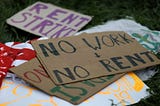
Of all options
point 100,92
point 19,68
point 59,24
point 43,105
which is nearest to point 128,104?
point 100,92

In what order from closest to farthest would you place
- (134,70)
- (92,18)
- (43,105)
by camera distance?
(43,105) < (134,70) < (92,18)

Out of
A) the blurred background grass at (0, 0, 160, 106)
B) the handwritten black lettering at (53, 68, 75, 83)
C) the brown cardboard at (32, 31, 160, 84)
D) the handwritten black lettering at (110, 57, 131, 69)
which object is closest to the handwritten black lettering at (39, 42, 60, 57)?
the brown cardboard at (32, 31, 160, 84)

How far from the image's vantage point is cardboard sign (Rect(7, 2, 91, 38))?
243cm

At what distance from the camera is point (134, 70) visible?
6.51 feet

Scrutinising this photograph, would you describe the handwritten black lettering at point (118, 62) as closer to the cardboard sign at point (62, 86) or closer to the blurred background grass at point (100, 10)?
the cardboard sign at point (62, 86)

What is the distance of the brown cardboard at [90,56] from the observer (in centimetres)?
188

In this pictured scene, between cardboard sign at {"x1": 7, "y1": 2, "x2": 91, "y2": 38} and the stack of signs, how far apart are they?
31cm

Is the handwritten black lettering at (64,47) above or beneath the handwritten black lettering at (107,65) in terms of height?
above

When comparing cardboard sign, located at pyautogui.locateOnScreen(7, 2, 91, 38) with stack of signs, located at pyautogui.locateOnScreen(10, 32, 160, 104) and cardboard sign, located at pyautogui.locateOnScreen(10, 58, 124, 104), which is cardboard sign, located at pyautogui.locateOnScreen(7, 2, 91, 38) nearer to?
stack of signs, located at pyautogui.locateOnScreen(10, 32, 160, 104)

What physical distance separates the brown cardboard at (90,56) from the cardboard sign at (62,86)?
26mm

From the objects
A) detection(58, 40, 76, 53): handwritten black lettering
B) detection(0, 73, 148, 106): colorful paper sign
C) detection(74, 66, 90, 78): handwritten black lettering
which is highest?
detection(58, 40, 76, 53): handwritten black lettering

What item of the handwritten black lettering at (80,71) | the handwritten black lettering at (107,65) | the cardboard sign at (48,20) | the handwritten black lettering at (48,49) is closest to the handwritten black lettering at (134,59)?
the handwritten black lettering at (107,65)

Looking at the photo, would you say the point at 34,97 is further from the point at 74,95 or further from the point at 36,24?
the point at 36,24

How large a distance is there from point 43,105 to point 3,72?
10.4 inches
